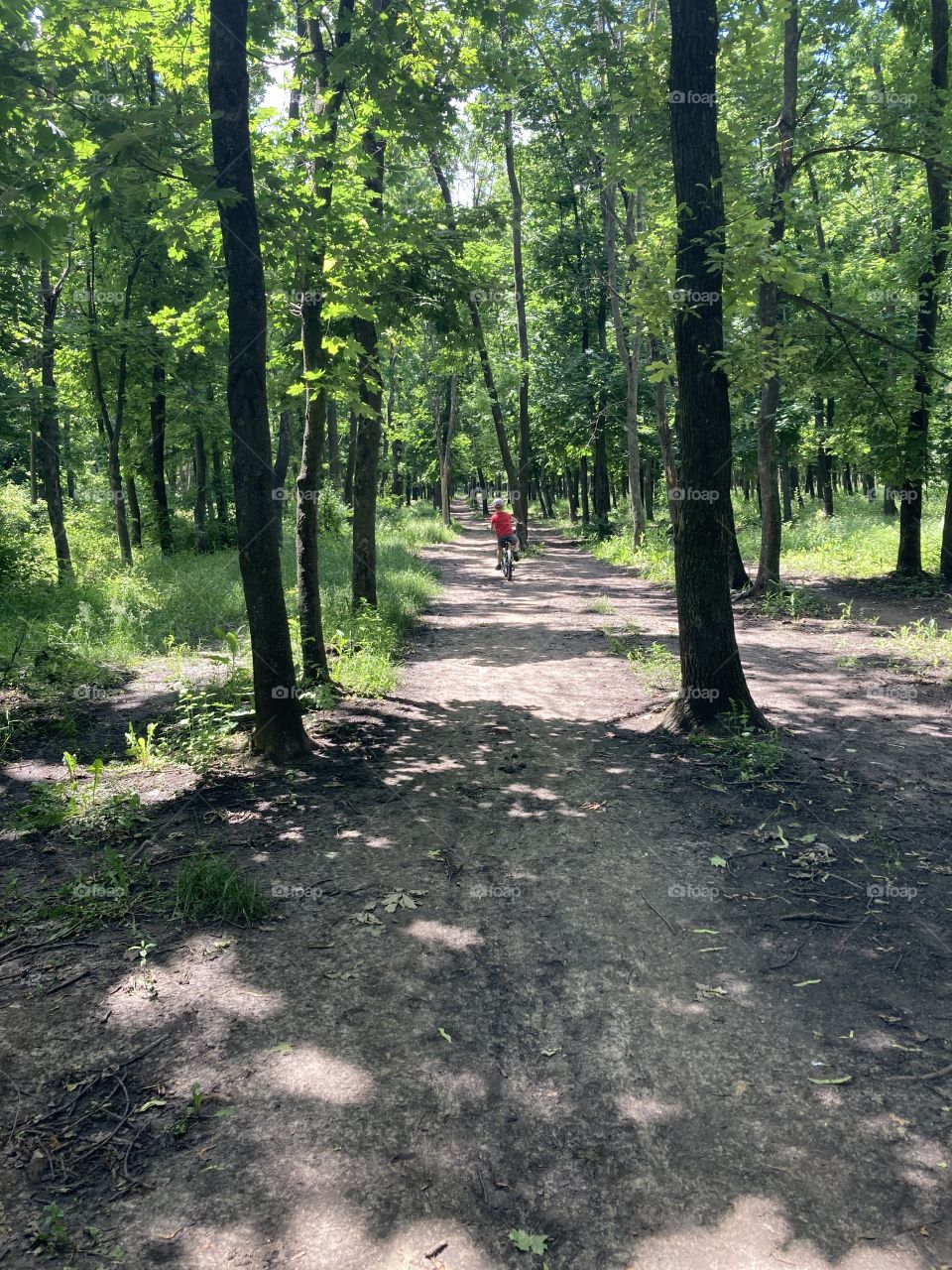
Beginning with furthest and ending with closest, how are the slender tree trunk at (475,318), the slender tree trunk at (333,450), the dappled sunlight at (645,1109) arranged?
the slender tree trunk at (333,450), the slender tree trunk at (475,318), the dappled sunlight at (645,1109)

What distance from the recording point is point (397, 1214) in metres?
2.62

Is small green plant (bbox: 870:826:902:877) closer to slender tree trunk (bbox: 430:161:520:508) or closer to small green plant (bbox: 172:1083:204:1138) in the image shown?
small green plant (bbox: 172:1083:204:1138)

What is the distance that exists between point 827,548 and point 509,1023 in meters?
18.3

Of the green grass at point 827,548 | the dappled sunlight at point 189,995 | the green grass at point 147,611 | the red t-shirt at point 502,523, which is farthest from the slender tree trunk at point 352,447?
the green grass at point 827,548

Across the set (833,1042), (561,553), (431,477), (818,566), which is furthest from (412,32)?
(431,477)

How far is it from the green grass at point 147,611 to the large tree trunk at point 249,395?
4.98 feet

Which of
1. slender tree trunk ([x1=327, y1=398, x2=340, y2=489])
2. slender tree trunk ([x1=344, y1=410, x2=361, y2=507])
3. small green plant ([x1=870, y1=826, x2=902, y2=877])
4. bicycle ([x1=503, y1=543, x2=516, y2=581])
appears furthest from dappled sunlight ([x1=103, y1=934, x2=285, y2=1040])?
slender tree trunk ([x1=327, y1=398, x2=340, y2=489])

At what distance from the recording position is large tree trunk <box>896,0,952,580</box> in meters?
13.4

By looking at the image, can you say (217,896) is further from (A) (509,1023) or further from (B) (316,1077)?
(A) (509,1023)

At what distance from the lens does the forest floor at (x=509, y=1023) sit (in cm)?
260

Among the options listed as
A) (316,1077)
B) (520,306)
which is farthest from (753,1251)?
(520,306)

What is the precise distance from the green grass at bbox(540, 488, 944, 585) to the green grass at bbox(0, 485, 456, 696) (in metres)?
6.20

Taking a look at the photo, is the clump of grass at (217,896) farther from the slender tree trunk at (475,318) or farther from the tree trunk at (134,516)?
the tree trunk at (134,516)

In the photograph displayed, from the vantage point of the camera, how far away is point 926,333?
14602 millimetres
